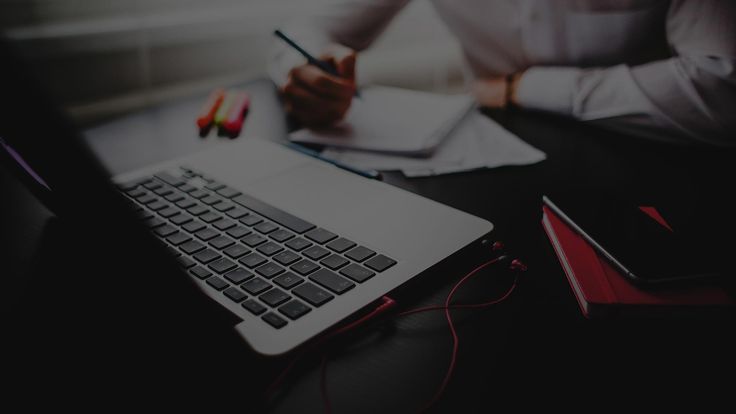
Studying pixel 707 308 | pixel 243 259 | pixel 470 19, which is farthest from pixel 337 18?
pixel 707 308

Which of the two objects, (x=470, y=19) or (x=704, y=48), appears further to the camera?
(x=470, y=19)

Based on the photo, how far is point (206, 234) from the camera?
517mm

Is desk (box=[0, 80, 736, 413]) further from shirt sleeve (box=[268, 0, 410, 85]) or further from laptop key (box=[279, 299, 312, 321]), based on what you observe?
shirt sleeve (box=[268, 0, 410, 85])

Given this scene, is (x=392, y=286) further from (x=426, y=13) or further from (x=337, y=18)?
(x=426, y=13)

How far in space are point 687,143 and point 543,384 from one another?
59cm

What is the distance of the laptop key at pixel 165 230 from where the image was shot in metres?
0.52

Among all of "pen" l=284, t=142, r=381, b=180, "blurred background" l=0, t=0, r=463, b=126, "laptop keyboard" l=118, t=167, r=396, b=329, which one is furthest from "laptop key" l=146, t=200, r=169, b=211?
"blurred background" l=0, t=0, r=463, b=126

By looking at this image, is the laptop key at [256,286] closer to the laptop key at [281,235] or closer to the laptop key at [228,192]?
the laptop key at [281,235]

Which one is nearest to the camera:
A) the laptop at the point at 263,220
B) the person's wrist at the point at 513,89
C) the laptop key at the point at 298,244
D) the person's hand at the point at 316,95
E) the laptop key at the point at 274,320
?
the laptop at the point at 263,220

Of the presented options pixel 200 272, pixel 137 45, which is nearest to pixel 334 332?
pixel 200 272

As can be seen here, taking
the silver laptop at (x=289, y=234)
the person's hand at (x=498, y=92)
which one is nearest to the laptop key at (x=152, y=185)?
the silver laptop at (x=289, y=234)

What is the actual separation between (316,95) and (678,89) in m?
0.56

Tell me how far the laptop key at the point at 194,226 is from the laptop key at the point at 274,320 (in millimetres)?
183

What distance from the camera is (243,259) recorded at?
0.47 m
